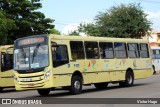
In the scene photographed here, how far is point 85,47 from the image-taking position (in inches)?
835

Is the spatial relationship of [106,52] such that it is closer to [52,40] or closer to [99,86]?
[99,86]

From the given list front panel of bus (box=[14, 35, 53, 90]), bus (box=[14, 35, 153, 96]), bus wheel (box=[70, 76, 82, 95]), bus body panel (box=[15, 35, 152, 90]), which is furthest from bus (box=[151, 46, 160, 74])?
front panel of bus (box=[14, 35, 53, 90])

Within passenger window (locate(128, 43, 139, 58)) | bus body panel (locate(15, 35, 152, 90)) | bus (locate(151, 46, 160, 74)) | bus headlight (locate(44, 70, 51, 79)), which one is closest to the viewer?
bus headlight (locate(44, 70, 51, 79))

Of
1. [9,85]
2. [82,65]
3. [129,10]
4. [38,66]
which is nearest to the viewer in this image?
[38,66]

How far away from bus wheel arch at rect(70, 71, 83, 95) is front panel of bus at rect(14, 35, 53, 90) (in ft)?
5.10

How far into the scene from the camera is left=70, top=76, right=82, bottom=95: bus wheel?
19656mm

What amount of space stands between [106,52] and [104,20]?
35.3 meters

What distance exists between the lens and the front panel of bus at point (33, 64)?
1850 centimetres

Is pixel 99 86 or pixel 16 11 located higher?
pixel 16 11

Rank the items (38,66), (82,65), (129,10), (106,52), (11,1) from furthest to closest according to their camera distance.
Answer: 1. (129,10)
2. (11,1)
3. (106,52)
4. (82,65)
5. (38,66)

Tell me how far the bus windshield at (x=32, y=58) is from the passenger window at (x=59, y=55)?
422 millimetres

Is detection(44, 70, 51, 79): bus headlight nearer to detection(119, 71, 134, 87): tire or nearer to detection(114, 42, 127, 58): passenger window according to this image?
detection(114, 42, 127, 58): passenger window

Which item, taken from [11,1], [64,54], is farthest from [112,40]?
[11,1]

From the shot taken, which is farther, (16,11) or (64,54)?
(16,11)
